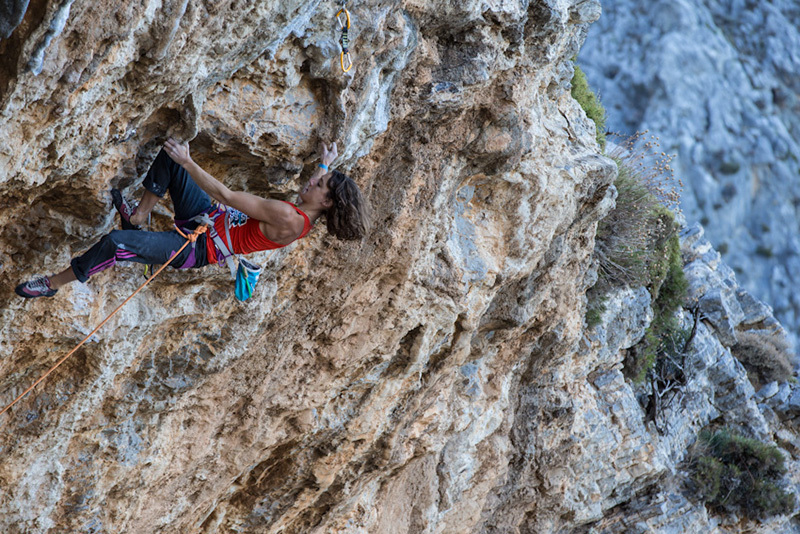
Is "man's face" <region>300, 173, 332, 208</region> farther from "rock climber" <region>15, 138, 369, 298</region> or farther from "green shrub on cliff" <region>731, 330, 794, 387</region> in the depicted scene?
"green shrub on cliff" <region>731, 330, 794, 387</region>

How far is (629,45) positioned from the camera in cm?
3728

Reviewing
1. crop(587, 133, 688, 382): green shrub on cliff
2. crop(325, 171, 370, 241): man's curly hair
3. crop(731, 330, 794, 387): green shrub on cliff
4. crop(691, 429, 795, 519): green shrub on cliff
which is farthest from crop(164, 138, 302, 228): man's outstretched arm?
crop(731, 330, 794, 387): green shrub on cliff

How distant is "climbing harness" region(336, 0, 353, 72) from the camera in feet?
12.7

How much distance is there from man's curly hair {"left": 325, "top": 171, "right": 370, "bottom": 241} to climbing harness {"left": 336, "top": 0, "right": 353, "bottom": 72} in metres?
0.64

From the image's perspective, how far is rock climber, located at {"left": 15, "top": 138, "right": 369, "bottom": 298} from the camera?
3717 millimetres

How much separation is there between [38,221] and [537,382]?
6787mm

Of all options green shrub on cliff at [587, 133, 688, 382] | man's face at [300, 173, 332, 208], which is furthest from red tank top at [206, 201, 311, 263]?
green shrub on cliff at [587, 133, 688, 382]

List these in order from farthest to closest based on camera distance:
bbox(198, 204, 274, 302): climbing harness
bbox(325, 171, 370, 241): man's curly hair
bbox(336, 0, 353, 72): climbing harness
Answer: bbox(198, 204, 274, 302): climbing harness
bbox(325, 171, 370, 241): man's curly hair
bbox(336, 0, 353, 72): climbing harness

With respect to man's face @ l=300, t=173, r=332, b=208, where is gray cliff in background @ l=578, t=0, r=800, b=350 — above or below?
below

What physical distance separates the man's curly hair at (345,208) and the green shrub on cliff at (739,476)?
32.5ft

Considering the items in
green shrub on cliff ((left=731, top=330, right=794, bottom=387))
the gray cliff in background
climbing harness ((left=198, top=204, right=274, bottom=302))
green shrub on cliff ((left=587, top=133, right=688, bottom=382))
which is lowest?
the gray cliff in background

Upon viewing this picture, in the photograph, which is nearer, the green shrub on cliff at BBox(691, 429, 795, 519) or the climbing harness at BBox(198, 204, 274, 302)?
the climbing harness at BBox(198, 204, 274, 302)

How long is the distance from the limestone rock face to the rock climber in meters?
→ 0.14

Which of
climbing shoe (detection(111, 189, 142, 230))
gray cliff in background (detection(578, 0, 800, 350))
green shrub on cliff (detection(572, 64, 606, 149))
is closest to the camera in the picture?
climbing shoe (detection(111, 189, 142, 230))
